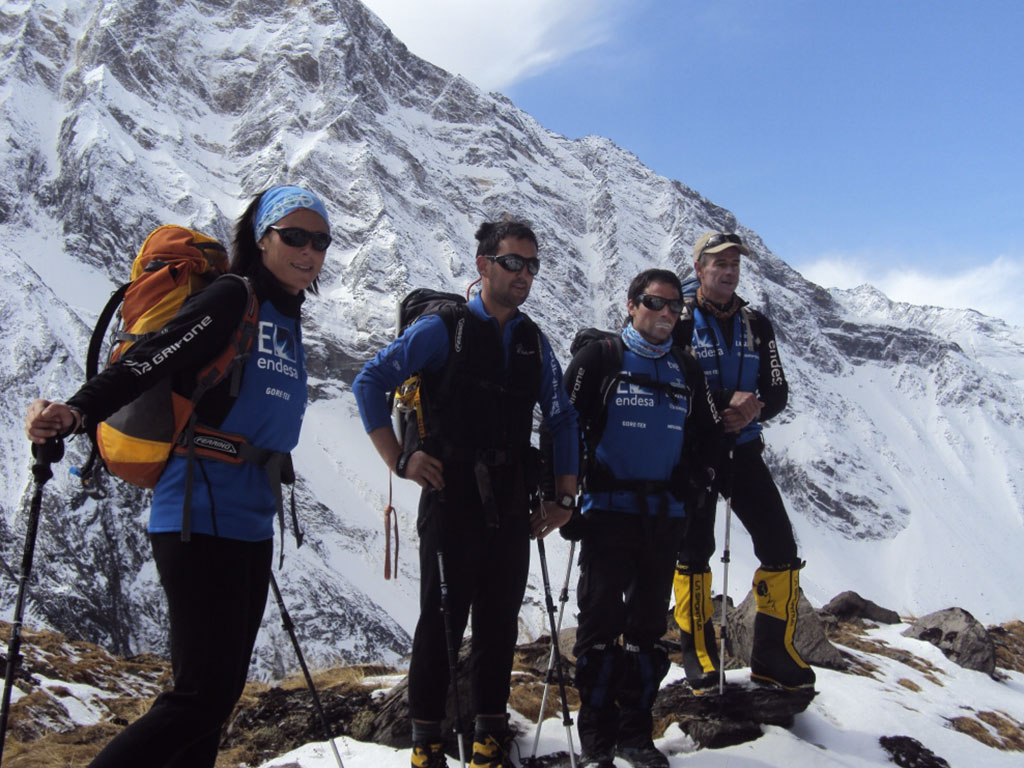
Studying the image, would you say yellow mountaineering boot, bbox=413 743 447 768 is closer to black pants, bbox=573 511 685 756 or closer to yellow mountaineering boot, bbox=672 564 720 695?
black pants, bbox=573 511 685 756

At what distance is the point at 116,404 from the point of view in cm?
383

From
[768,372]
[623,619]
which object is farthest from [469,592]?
[768,372]

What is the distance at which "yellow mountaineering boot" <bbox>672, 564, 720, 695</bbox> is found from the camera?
24.7 feet

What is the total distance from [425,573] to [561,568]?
133402 millimetres

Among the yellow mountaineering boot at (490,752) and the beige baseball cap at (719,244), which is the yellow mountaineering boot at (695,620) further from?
the beige baseball cap at (719,244)

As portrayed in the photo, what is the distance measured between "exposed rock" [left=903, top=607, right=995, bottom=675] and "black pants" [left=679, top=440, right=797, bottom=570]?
19.8 ft

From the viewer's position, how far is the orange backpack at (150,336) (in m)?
4.06

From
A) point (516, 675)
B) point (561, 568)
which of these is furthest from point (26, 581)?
point (561, 568)

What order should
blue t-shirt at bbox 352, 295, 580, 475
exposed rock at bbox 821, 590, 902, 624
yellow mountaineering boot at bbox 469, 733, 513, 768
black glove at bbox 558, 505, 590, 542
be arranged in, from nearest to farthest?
yellow mountaineering boot at bbox 469, 733, 513, 768
blue t-shirt at bbox 352, 295, 580, 475
black glove at bbox 558, 505, 590, 542
exposed rock at bbox 821, 590, 902, 624

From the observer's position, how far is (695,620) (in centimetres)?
759

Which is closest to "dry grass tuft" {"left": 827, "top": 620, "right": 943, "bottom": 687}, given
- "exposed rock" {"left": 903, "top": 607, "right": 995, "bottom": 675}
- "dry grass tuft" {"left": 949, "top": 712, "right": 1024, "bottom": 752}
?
"exposed rock" {"left": 903, "top": 607, "right": 995, "bottom": 675}

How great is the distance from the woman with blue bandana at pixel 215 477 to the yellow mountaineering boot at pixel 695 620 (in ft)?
14.1

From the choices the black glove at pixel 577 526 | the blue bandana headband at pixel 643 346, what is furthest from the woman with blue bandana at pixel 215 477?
the blue bandana headband at pixel 643 346

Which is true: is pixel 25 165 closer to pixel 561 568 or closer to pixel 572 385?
pixel 561 568
